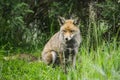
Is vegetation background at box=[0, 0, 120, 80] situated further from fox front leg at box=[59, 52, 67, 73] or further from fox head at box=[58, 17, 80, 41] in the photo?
fox head at box=[58, 17, 80, 41]

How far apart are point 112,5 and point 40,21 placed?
229 cm

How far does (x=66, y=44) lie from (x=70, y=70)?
5.37 ft

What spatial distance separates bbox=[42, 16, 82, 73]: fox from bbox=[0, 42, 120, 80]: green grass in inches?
6.7

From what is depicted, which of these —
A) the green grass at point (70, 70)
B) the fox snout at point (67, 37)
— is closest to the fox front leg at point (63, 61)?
the green grass at point (70, 70)


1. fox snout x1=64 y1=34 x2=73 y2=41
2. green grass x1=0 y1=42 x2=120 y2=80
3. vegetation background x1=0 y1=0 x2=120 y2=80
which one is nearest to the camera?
green grass x1=0 y1=42 x2=120 y2=80

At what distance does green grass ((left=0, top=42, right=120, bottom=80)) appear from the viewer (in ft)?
20.7

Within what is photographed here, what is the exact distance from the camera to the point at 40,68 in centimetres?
830

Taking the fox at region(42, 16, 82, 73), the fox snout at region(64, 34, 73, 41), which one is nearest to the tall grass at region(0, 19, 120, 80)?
the fox at region(42, 16, 82, 73)

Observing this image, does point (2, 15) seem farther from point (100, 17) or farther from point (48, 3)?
point (100, 17)

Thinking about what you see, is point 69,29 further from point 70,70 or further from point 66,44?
point 70,70

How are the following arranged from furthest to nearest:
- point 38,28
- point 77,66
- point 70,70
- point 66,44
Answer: point 38,28 < point 66,44 < point 77,66 < point 70,70

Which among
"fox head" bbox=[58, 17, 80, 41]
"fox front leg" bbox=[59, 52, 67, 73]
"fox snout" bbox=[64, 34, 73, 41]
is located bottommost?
"fox front leg" bbox=[59, 52, 67, 73]

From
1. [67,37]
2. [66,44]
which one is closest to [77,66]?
[67,37]

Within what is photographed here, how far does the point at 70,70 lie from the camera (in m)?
7.19
